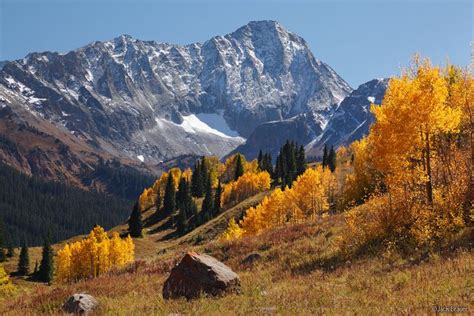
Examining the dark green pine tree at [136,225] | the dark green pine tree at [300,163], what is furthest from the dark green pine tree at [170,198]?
the dark green pine tree at [300,163]

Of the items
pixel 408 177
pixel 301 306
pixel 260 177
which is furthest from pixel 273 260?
pixel 260 177

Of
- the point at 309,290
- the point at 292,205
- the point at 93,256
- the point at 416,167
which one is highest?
the point at 292,205

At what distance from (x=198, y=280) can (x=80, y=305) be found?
3.89 metres

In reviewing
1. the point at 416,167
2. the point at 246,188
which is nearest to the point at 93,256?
the point at 416,167

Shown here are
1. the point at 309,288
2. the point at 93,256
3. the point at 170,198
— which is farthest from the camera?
the point at 170,198

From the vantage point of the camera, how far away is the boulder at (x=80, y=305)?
42.5ft

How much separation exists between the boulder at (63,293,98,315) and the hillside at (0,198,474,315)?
0.31m

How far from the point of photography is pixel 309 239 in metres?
25.5

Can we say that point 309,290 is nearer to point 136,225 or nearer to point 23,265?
point 23,265

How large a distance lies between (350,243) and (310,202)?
62896mm

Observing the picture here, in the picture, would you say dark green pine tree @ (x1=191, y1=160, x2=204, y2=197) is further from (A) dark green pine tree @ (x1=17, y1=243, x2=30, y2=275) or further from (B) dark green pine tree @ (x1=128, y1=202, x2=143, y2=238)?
(A) dark green pine tree @ (x1=17, y1=243, x2=30, y2=275)

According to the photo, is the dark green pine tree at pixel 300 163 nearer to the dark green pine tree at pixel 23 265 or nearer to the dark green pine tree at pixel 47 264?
the dark green pine tree at pixel 47 264

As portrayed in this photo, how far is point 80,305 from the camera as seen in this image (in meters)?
13.1

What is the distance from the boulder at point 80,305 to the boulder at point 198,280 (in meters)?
2.51
